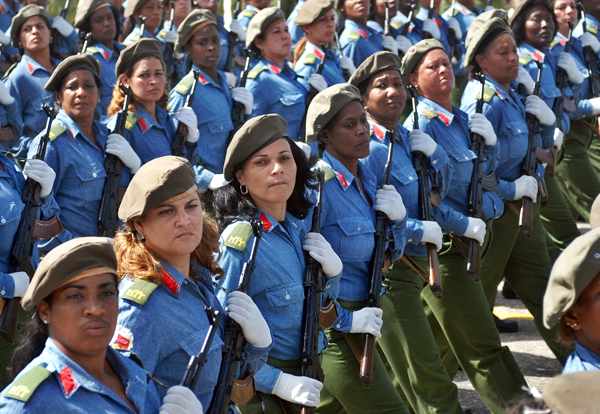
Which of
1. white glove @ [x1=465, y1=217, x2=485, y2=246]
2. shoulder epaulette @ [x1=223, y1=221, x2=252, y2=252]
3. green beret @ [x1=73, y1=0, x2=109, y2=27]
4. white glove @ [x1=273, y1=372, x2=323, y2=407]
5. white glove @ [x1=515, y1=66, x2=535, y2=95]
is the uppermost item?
green beret @ [x1=73, y1=0, x2=109, y2=27]

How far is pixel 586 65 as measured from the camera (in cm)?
862

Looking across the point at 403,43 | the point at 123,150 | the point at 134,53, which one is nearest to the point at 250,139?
the point at 123,150

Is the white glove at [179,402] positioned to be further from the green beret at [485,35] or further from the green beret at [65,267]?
the green beret at [485,35]

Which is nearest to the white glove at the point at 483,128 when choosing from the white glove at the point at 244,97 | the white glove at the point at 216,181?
the white glove at the point at 216,181

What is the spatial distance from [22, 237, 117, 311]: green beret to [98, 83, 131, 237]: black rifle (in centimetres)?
247

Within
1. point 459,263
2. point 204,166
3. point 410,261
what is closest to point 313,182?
point 410,261

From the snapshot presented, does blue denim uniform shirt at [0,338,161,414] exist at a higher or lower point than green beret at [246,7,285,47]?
lower

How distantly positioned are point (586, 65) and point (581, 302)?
6.63m

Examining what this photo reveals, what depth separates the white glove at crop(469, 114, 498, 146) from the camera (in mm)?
5438

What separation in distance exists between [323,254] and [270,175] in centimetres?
41

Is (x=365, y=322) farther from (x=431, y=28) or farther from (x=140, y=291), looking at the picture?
(x=431, y=28)

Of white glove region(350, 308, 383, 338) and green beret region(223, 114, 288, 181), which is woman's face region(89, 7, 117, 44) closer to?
green beret region(223, 114, 288, 181)

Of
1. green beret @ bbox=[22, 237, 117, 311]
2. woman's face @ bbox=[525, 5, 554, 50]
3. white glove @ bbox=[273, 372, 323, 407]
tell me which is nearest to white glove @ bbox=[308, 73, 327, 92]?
woman's face @ bbox=[525, 5, 554, 50]

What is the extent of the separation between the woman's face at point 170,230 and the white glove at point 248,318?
254 millimetres
